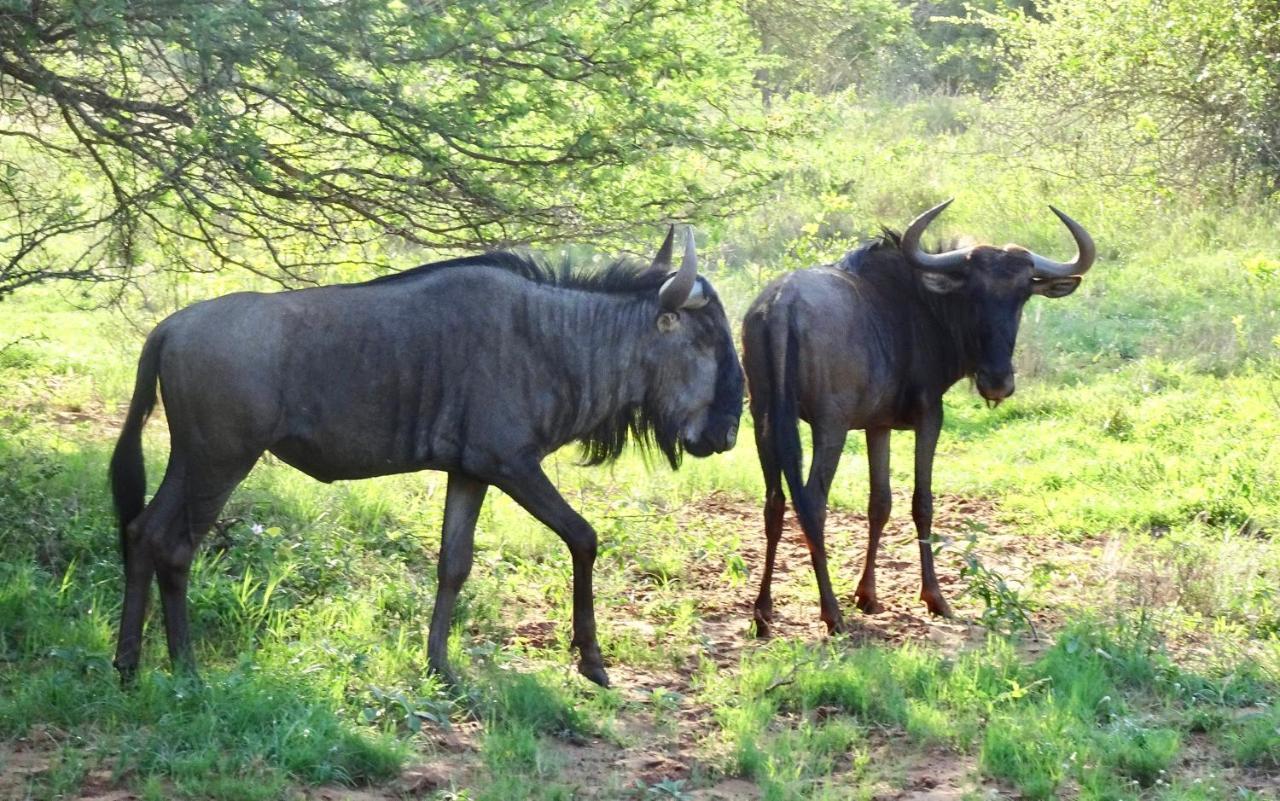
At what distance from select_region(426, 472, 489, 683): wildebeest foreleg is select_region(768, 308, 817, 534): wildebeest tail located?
1423 mm

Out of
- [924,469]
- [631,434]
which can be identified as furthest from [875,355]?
[631,434]

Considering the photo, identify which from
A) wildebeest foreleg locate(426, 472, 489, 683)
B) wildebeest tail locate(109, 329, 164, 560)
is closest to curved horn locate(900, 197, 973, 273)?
wildebeest foreleg locate(426, 472, 489, 683)

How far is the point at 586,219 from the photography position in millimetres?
7027

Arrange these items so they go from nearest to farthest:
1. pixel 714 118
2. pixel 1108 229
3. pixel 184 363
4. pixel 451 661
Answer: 1. pixel 184 363
2. pixel 451 661
3. pixel 714 118
4. pixel 1108 229

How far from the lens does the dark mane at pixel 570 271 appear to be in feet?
19.4

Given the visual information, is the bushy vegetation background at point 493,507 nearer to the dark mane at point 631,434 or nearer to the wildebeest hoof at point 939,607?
the wildebeest hoof at point 939,607

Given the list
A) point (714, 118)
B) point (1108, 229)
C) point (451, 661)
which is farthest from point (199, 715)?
point (1108, 229)

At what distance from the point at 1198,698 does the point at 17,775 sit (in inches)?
163

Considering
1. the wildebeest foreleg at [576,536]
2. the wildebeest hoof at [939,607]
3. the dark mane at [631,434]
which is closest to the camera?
the wildebeest foreleg at [576,536]

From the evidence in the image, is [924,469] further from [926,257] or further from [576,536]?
[576,536]

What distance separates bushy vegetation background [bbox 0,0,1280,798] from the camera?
4.86 metres

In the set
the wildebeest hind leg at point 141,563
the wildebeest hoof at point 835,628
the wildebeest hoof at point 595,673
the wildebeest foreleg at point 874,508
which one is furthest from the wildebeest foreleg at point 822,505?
the wildebeest hind leg at point 141,563

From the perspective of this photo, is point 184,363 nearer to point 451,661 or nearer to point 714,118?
point 451,661

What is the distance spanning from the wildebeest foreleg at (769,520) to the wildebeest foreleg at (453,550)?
1420 millimetres
